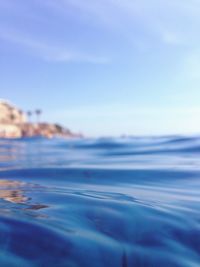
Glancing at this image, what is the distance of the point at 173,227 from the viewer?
6.77ft

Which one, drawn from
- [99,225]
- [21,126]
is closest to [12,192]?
[99,225]

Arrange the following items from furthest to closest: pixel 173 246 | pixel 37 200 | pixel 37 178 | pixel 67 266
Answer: pixel 37 178 < pixel 37 200 < pixel 173 246 < pixel 67 266

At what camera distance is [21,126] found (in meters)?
70.9

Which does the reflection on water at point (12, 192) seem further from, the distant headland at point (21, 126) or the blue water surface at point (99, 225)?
the distant headland at point (21, 126)

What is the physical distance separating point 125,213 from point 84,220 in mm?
406

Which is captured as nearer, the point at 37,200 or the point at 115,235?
the point at 115,235

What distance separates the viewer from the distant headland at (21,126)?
62.1 metres

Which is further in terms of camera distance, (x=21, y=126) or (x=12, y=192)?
(x=21, y=126)

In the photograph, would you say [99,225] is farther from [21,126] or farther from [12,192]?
[21,126]

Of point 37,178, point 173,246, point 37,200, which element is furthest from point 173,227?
point 37,178

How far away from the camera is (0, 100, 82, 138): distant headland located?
6208cm

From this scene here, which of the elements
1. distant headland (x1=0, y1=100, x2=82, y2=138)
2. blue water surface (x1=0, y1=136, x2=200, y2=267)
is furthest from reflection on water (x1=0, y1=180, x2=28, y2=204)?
distant headland (x1=0, y1=100, x2=82, y2=138)

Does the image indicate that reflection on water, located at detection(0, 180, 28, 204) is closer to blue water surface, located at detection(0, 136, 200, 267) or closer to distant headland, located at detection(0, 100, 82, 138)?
blue water surface, located at detection(0, 136, 200, 267)

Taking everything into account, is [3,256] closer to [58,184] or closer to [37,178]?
[58,184]
